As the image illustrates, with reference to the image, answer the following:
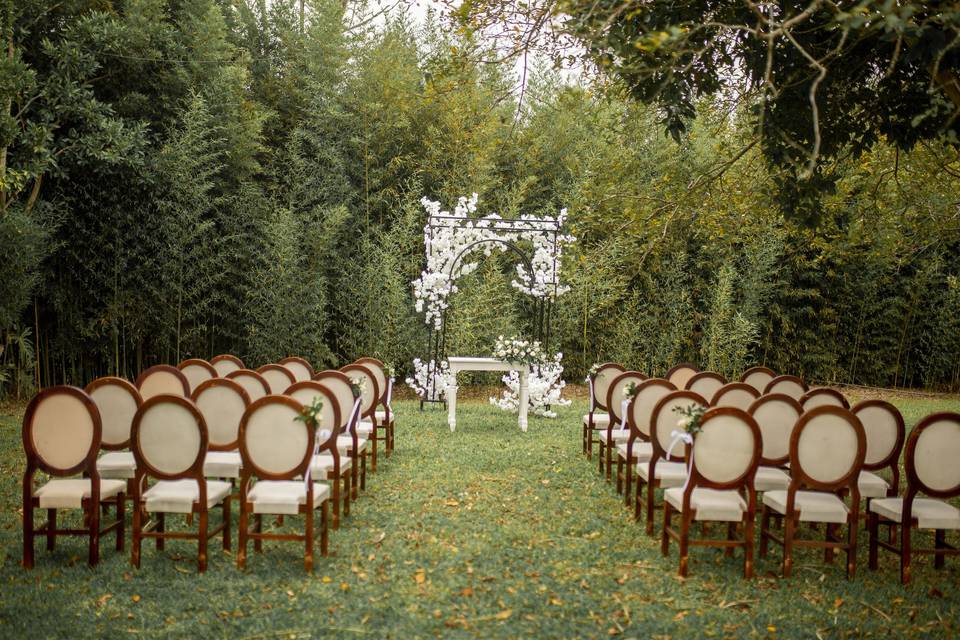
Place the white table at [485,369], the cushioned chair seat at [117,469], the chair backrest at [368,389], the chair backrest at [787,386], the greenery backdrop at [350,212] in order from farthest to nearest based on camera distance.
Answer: the white table at [485,369], the greenery backdrop at [350,212], the chair backrest at [368,389], the chair backrest at [787,386], the cushioned chair seat at [117,469]

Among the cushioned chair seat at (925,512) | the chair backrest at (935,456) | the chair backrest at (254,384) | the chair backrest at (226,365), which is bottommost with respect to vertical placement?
the cushioned chair seat at (925,512)

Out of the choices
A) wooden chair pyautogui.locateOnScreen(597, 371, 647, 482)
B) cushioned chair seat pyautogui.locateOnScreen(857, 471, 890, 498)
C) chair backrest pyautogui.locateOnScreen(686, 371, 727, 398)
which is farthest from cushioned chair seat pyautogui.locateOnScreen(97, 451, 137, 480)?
cushioned chair seat pyautogui.locateOnScreen(857, 471, 890, 498)

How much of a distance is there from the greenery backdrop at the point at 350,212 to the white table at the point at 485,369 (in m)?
1.40

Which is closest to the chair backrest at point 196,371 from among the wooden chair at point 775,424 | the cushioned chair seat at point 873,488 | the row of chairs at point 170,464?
the row of chairs at point 170,464

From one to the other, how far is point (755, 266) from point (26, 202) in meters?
8.87

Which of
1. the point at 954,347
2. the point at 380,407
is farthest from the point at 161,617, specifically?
the point at 954,347

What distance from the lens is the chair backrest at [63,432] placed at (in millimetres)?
3551

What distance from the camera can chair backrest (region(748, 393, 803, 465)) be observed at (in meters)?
4.17

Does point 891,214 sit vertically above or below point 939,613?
above

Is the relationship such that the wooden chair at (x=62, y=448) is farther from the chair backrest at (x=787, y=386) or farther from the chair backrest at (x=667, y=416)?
the chair backrest at (x=787, y=386)

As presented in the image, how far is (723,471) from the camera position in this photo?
3.68 metres

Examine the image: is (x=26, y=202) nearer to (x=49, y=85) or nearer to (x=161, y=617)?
(x=49, y=85)

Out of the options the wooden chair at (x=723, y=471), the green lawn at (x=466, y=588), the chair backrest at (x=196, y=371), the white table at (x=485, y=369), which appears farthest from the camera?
the white table at (x=485, y=369)

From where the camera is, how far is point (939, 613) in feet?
10.7
